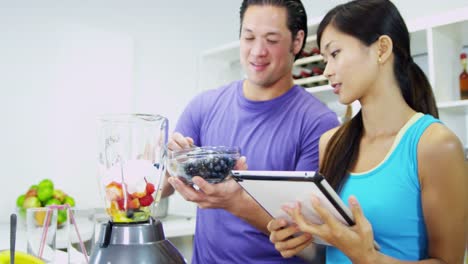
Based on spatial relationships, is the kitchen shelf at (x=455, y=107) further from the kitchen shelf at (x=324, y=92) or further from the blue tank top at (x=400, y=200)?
the blue tank top at (x=400, y=200)

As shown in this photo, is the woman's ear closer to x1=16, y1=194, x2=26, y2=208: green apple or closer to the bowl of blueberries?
the bowl of blueberries

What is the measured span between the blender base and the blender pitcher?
3cm

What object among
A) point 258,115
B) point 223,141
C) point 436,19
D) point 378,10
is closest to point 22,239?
point 223,141

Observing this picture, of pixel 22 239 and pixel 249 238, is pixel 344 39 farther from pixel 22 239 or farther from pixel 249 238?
pixel 22 239

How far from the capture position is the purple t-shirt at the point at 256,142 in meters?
1.27

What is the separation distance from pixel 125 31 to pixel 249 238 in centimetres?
193

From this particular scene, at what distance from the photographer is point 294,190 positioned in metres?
0.79

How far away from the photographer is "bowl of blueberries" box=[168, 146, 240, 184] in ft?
2.92

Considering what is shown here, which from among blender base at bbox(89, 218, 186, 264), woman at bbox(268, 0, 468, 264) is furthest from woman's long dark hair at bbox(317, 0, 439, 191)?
blender base at bbox(89, 218, 186, 264)

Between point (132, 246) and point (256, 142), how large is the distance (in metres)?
0.60

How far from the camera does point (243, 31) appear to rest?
1.38 meters

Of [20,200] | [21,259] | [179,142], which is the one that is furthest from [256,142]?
[20,200]

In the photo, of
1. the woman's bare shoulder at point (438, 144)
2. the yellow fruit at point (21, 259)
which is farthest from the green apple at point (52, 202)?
the woman's bare shoulder at point (438, 144)

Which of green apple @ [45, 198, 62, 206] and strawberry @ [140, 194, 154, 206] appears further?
green apple @ [45, 198, 62, 206]
